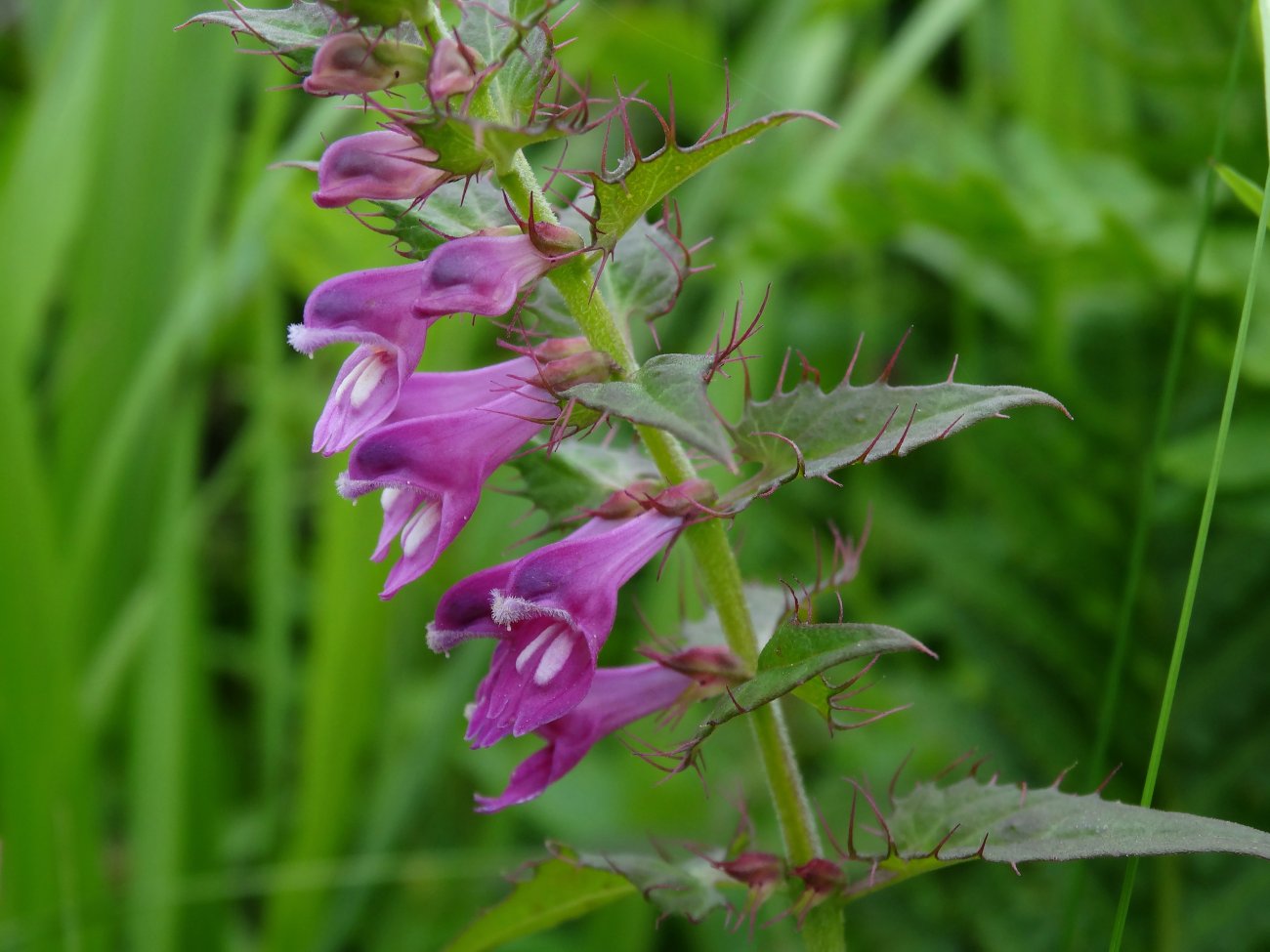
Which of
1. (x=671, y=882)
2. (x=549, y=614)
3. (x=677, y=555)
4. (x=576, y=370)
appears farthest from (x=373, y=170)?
(x=677, y=555)

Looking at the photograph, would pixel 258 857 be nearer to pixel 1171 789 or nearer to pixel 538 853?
pixel 538 853

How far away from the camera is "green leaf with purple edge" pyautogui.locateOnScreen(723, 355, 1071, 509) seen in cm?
67

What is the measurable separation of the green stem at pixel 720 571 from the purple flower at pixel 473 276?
0.03m

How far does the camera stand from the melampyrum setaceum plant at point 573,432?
67 centimetres

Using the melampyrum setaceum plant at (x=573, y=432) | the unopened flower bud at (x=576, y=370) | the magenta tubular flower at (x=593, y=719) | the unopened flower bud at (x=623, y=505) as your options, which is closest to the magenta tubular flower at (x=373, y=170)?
the melampyrum setaceum plant at (x=573, y=432)

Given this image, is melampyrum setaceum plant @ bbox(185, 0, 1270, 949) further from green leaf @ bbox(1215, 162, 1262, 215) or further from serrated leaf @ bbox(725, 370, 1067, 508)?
green leaf @ bbox(1215, 162, 1262, 215)

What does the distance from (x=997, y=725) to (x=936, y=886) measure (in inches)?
8.2

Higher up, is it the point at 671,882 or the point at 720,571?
the point at 720,571

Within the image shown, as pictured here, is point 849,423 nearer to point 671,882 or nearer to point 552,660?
point 552,660

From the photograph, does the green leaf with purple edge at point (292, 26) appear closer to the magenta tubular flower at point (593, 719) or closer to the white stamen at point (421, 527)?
the white stamen at point (421, 527)

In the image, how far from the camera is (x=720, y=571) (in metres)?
0.79

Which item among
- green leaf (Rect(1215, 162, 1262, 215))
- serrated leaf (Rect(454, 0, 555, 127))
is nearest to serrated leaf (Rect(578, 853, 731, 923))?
serrated leaf (Rect(454, 0, 555, 127))

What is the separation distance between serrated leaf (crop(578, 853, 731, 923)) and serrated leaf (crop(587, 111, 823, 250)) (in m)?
0.39

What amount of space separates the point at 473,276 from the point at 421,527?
0.56 feet
